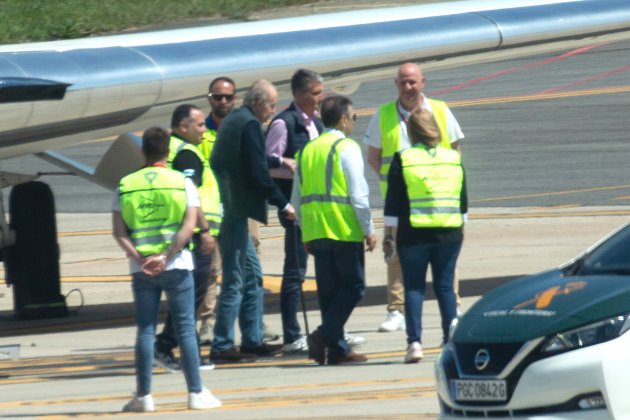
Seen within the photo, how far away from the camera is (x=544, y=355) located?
7.35 m

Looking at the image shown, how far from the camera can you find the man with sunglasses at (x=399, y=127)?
11.9 meters

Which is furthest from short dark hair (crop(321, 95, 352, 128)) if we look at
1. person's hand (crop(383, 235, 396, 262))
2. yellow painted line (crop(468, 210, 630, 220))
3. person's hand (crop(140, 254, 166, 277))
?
yellow painted line (crop(468, 210, 630, 220))

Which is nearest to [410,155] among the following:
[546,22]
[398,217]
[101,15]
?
[398,217]

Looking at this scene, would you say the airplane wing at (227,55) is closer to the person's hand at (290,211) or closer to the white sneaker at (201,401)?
the person's hand at (290,211)

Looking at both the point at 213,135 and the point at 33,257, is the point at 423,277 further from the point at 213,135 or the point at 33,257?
→ the point at 33,257

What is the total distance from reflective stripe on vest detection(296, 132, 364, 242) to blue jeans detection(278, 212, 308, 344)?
0.78 meters

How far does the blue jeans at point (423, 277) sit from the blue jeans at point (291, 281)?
1.18 metres

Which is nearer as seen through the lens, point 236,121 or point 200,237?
point 200,237

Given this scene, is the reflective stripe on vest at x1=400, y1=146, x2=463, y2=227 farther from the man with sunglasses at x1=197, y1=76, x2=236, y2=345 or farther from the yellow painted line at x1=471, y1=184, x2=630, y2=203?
the yellow painted line at x1=471, y1=184, x2=630, y2=203

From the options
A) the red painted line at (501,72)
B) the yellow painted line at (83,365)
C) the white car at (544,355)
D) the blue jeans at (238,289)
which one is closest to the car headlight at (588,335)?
the white car at (544,355)

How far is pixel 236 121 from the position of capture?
36.3ft

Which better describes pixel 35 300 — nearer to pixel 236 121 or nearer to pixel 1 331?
pixel 1 331

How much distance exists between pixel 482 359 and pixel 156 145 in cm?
280

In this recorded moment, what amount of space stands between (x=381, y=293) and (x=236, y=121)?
4.25 metres
